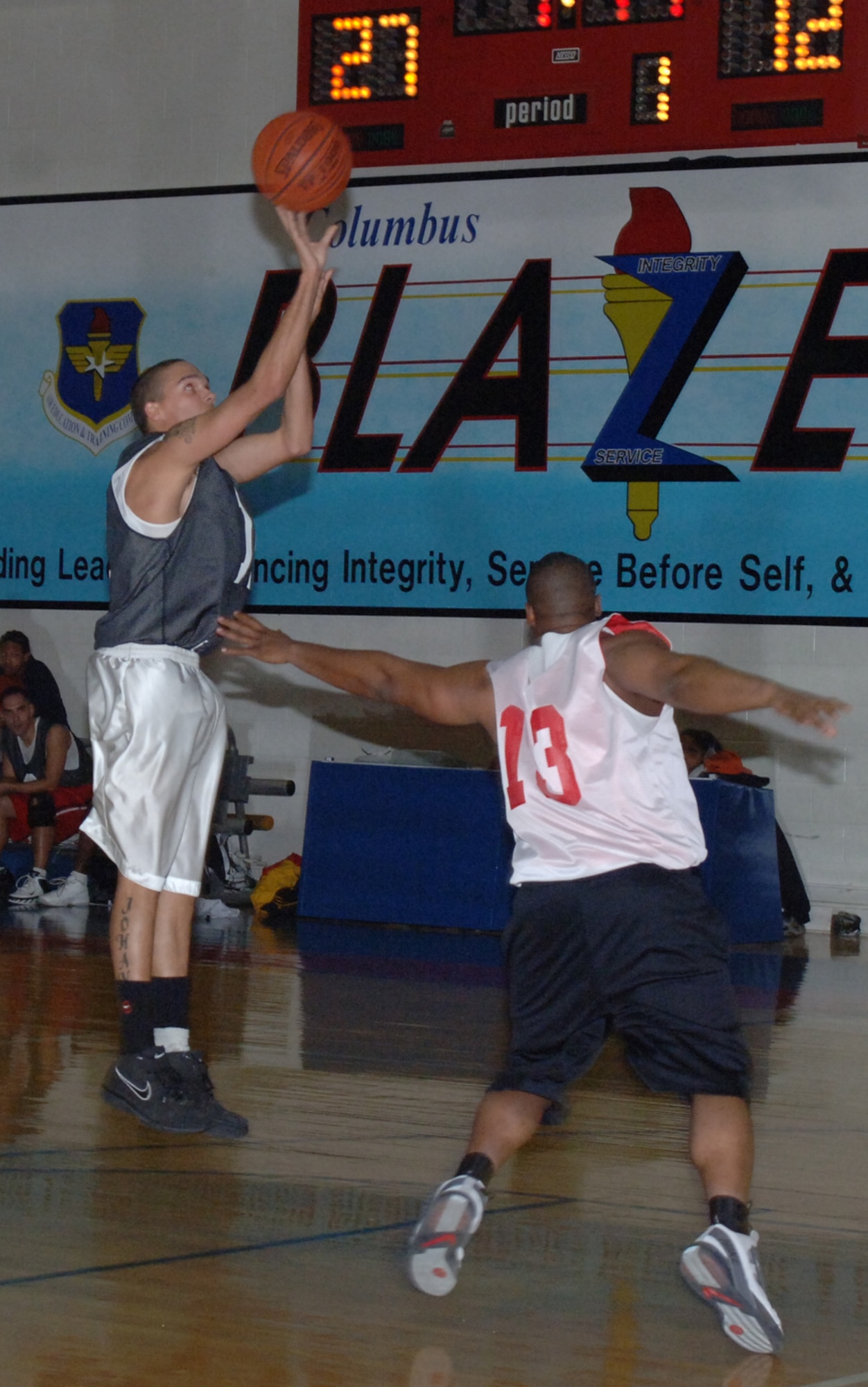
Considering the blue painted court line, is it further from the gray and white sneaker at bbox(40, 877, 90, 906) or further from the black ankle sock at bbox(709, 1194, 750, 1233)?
the gray and white sneaker at bbox(40, 877, 90, 906)

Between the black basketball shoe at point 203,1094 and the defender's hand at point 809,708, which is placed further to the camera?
the black basketball shoe at point 203,1094

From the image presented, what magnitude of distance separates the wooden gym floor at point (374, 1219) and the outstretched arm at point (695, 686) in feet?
3.55

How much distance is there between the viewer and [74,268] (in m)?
12.5

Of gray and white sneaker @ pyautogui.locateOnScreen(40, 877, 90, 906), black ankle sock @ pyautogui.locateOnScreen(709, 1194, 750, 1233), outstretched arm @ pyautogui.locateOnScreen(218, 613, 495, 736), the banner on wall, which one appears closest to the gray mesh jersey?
outstretched arm @ pyautogui.locateOnScreen(218, 613, 495, 736)

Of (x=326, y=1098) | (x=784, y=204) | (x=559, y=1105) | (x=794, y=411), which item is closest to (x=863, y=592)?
(x=794, y=411)

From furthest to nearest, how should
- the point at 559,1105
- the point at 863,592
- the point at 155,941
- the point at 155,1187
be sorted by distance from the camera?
the point at 863,592 < the point at 155,941 < the point at 155,1187 < the point at 559,1105

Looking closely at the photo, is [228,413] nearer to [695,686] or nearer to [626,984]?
[695,686]

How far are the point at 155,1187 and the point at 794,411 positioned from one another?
8.16 meters

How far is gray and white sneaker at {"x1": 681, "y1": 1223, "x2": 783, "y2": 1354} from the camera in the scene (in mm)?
2701

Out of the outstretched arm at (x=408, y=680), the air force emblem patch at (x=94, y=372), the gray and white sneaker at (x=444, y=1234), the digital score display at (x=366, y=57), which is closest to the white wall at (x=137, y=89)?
the air force emblem patch at (x=94, y=372)

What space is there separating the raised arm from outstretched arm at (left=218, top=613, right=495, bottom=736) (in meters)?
0.70

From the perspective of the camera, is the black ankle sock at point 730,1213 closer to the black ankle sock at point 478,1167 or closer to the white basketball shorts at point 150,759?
the black ankle sock at point 478,1167

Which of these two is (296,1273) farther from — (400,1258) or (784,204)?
(784,204)

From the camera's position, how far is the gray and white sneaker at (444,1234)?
2.90m
